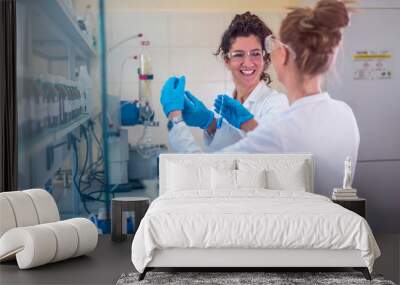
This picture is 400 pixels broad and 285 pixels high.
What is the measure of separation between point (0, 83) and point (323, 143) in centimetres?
342

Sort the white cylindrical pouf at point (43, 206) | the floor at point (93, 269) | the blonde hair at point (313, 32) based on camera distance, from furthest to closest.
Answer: the blonde hair at point (313, 32)
the white cylindrical pouf at point (43, 206)
the floor at point (93, 269)

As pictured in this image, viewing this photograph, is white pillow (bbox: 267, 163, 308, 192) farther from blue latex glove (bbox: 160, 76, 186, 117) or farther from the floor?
blue latex glove (bbox: 160, 76, 186, 117)

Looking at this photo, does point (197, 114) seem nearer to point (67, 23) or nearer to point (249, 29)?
point (249, 29)

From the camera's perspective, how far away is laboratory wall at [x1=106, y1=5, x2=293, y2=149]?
7.89 m

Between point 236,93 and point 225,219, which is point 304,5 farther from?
point 225,219

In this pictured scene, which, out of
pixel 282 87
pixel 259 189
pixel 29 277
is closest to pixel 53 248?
pixel 29 277

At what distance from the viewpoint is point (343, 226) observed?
5.51 meters

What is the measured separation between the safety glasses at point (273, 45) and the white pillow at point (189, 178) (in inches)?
59.0

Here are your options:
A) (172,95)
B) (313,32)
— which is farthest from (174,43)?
(313,32)

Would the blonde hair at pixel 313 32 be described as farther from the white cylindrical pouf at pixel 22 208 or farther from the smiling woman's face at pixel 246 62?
the white cylindrical pouf at pixel 22 208

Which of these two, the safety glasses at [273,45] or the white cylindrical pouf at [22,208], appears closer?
the white cylindrical pouf at [22,208]

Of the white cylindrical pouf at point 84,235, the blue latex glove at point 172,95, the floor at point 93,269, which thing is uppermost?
the blue latex glove at point 172,95

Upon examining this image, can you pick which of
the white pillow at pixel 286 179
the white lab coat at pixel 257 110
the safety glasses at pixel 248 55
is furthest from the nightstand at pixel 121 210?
the safety glasses at pixel 248 55

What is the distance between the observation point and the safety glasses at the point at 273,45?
7879 millimetres
